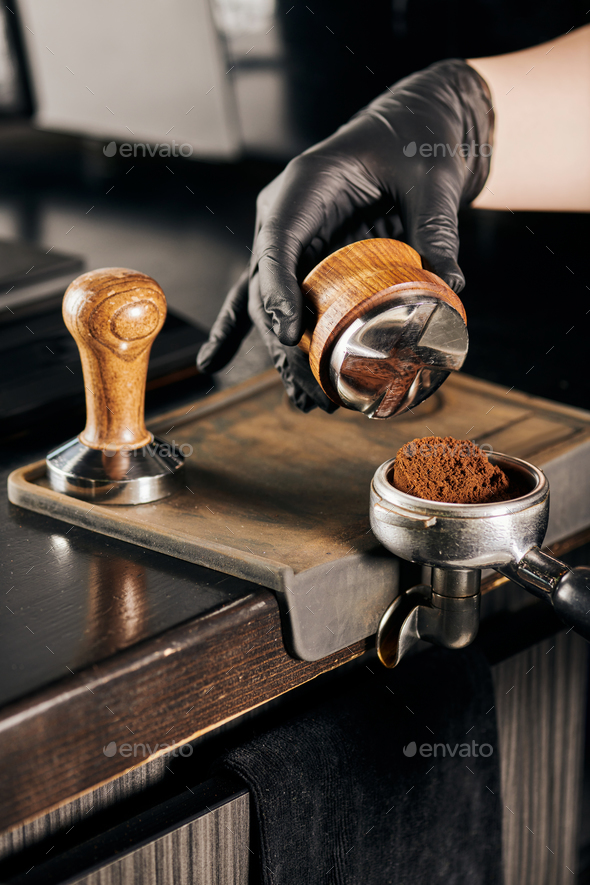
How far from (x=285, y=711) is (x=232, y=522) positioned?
18 cm

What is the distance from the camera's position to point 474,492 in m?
0.63

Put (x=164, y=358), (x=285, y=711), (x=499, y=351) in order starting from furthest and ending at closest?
(x=499, y=351)
(x=164, y=358)
(x=285, y=711)

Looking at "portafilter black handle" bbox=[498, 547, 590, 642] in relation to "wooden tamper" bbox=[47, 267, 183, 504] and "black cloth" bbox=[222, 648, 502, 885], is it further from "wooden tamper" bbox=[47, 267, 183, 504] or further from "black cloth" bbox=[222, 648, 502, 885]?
"wooden tamper" bbox=[47, 267, 183, 504]

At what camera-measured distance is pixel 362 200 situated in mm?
875

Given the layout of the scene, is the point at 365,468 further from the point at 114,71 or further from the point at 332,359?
the point at 114,71

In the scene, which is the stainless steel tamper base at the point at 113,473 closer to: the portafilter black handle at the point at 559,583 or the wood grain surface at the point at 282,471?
the wood grain surface at the point at 282,471

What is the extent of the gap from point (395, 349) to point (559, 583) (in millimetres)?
197

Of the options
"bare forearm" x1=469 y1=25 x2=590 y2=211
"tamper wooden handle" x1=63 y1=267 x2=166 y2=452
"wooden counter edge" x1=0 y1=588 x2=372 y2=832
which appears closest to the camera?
"wooden counter edge" x1=0 y1=588 x2=372 y2=832

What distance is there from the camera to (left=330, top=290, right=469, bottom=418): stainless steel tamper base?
2.04 ft

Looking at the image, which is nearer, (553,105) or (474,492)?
(474,492)

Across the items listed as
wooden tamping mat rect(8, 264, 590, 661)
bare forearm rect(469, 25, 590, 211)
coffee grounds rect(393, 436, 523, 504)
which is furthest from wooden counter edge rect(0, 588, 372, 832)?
bare forearm rect(469, 25, 590, 211)

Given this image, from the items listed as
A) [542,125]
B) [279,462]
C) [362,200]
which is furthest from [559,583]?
[542,125]

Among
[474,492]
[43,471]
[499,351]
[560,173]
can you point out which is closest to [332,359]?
[474,492]

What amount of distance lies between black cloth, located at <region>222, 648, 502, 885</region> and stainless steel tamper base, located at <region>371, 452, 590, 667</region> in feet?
0.36
